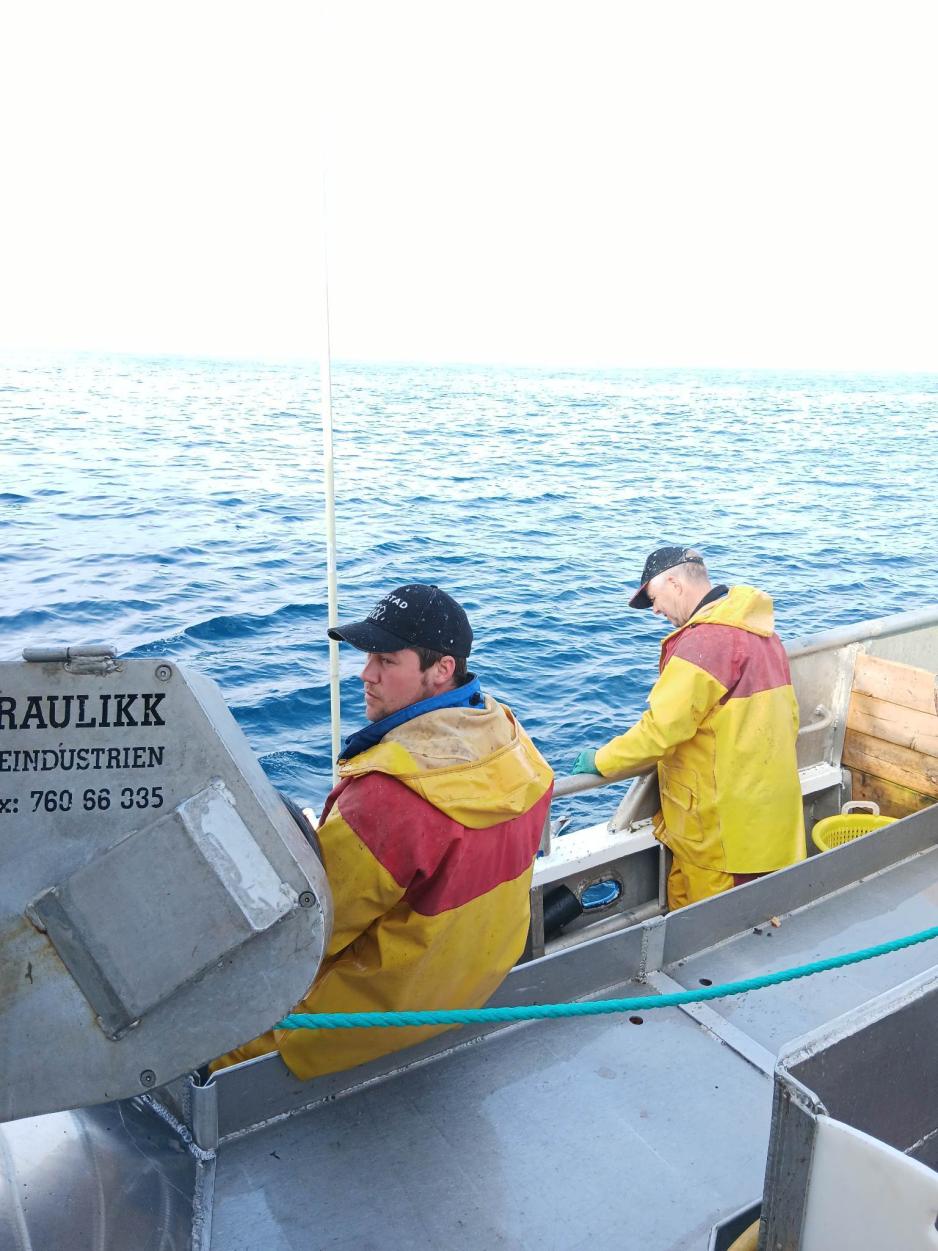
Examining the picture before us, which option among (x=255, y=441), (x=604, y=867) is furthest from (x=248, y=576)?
(x=255, y=441)

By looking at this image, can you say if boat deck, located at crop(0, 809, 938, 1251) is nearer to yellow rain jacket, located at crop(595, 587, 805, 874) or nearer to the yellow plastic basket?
yellow rain jacket, located at crop(595, 587, 805, 874)

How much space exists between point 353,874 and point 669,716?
2.00 meters

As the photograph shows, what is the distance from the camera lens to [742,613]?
13.5ft

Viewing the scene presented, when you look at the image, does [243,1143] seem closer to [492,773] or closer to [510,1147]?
[510,1147]

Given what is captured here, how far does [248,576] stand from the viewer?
51.7ft

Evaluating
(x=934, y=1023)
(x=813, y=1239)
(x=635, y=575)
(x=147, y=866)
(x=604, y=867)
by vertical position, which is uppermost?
(x=147, y=866)

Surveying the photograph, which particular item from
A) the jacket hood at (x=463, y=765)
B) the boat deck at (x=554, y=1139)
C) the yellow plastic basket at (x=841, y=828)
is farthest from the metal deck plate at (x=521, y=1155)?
the yellow plastic basket at (x=841, y=828)

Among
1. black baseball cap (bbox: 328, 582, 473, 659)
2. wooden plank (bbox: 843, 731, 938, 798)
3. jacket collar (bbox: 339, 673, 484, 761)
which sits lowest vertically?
wooden plank (bbox: 843, 731, 938, 798)

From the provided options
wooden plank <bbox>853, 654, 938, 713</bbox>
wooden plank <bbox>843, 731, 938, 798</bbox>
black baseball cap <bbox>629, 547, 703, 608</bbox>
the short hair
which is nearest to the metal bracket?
the short hair

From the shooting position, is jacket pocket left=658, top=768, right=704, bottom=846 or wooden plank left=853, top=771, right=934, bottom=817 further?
wooden plank left=853, top=771, right=934, bottom=817

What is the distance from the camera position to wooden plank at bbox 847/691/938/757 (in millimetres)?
4910

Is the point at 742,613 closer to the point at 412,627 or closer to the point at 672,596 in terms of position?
the point at 672,596

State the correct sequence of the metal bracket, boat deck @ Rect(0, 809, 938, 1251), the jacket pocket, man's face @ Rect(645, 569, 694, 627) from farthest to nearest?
man's face @ Rect(645, 569, 694, 627), the jacket pocket, boat deck @ Rect(0, 809, 938, 1251), the metal bracket

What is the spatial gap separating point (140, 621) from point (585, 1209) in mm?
11170
